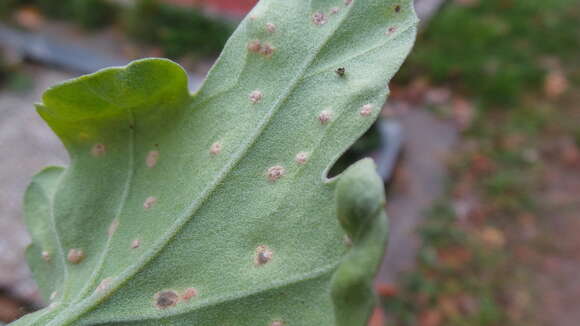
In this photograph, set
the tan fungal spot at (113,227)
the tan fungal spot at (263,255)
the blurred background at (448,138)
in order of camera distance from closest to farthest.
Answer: the tan fungal spot at (263,255), the tan fungal spot at (113,227), the blurred background at (448,138)

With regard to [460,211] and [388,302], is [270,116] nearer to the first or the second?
[388,302]

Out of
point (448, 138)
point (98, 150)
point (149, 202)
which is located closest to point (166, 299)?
point (149, 202)

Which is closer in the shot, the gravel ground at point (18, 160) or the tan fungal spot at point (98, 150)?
the tan fungal spot at point (98, 150)

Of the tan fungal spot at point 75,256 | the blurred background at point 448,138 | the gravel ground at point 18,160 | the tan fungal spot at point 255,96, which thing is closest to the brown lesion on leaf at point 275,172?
the tan fungal spot at point 255,96

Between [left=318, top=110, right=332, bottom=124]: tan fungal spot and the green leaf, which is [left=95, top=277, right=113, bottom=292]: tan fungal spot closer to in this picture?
the green leaf

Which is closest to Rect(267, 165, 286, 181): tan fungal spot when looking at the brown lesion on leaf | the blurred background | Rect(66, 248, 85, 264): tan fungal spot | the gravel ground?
the brown lesion on leaf

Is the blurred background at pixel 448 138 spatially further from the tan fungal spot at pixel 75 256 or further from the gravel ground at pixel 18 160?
the tan fungal spot at pixel 75 256
